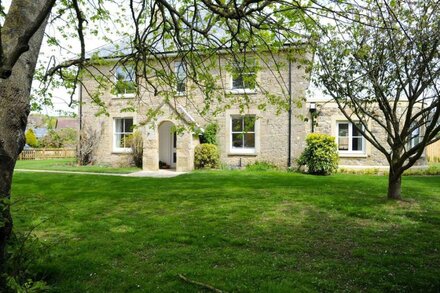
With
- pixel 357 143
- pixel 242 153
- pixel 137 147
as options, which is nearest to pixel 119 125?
pixel 137 147

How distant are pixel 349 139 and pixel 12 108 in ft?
55.4

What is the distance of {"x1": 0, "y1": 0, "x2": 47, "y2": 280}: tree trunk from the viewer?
10.2ft

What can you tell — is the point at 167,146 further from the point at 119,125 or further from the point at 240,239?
the point at 240,239

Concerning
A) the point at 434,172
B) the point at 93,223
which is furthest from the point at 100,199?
the point at 434,172

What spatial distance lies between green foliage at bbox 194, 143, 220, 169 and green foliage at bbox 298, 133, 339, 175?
174 inches

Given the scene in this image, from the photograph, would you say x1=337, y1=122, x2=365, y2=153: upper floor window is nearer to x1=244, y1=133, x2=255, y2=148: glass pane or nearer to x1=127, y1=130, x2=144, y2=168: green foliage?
x1=244, y1=133, x2=255, y2=148: glass pane

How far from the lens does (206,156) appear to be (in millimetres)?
17734

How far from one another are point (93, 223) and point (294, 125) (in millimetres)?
12515

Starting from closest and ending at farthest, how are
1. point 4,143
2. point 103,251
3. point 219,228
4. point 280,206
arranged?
point 4,143
point 103,251
point 219,228
point 280,206

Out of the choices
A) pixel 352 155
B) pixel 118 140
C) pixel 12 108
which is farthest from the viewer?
pixel 118 140

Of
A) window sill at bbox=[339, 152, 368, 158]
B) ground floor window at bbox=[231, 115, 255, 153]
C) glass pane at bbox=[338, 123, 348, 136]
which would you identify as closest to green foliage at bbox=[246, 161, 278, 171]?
ground floor window at bbox=[231, 115, 255, 153]

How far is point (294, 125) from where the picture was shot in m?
17.5

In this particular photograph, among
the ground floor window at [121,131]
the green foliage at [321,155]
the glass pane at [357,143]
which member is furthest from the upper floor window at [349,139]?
the ground floor window at [121,131]

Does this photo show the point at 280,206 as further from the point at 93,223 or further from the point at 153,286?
the point at 153,286
